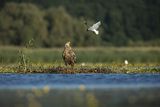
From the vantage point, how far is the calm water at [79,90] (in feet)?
70.3

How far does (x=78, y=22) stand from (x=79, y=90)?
38.2m

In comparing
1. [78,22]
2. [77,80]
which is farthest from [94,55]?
[77,80]

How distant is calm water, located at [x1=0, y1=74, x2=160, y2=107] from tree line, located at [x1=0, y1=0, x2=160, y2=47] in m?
28.4

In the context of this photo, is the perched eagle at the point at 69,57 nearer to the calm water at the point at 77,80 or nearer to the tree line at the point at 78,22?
the calm water at the point at 77,80

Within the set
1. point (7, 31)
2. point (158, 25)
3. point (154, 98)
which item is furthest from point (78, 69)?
point (158, 25)

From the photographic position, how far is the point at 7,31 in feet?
203

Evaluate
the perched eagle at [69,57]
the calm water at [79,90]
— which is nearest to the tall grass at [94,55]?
the perched eagle at [69,57]

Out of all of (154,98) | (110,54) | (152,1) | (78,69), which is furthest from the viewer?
(152,1)

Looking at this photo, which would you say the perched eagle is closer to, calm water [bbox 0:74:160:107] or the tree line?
calm water [bbox 0:74:160:107]

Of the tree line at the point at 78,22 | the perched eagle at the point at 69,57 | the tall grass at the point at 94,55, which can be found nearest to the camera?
the perched eagle at the point at 69,57

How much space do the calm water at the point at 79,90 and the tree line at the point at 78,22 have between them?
28.4 metres

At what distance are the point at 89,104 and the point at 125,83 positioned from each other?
5941 millimetres

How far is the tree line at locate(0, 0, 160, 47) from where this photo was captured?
59500 millimetres

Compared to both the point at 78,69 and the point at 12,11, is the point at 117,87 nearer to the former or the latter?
the point at 78,69
